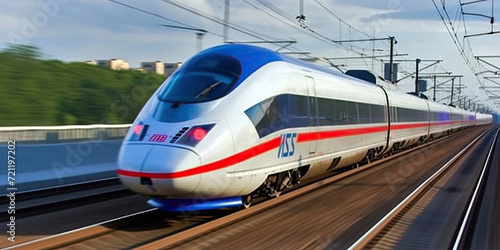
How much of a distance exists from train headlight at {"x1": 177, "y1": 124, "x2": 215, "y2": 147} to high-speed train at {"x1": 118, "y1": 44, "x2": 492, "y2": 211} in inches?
0.6

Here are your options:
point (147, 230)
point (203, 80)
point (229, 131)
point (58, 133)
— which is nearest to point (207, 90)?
point (203, 80)

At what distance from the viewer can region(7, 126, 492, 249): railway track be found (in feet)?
20.8

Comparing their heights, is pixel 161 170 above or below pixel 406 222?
above

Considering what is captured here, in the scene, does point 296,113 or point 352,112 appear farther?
point 352,112

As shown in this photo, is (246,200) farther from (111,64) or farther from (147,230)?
(111,64)

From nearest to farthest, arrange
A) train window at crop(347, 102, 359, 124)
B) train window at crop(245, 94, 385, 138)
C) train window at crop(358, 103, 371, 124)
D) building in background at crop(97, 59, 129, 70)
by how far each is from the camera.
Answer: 1. train window at crop(245, 94, 385, 138)
2. train window at crop(347, 102, 359, 124)
3. train window at crop(358, 103, 371, 124)
4. building in background at crop(97, 59, 129, 70)

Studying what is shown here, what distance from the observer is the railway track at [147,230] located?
634cm

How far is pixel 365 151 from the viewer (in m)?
15.4

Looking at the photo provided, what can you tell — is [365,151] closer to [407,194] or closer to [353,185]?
[353,185]

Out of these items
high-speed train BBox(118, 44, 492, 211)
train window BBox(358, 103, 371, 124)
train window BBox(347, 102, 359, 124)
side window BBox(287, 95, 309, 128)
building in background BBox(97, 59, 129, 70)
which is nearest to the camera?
high-speed train BBox(118, 44, 492, 211)

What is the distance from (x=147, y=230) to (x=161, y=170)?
1.21 meters

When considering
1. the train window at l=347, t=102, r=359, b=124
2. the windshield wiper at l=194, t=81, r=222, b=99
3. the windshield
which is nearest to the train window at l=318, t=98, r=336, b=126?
the train window at l=347, t=102, r=359, b=124

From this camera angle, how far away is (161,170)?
6555 mm

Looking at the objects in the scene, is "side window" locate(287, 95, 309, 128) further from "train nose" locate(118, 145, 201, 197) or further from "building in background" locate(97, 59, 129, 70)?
"building in background" locate(97, 59, 129, 70)
